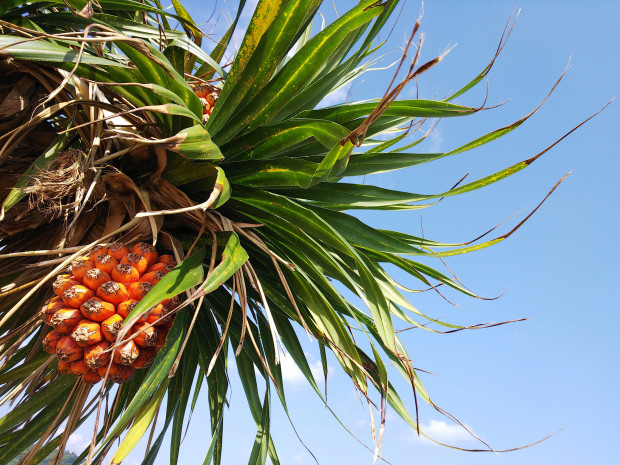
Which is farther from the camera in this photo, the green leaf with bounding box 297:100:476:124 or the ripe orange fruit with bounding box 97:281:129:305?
the green leaf with bounding box 297:100:476:124

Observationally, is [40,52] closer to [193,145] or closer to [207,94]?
[193,145]

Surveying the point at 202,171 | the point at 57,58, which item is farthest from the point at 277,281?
the point at 57,58

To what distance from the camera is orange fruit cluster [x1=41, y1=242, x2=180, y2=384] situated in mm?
1031

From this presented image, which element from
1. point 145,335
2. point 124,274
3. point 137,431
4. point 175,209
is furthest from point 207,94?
point 137,431

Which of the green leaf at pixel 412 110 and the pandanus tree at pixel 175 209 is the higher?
the green leaf at pixel 412 110

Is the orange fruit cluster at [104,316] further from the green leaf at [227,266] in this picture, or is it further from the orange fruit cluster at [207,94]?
the orange fruit cluster at [207,94]

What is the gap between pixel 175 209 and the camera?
1.27 meters

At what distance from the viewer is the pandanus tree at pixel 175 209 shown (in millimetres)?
1068

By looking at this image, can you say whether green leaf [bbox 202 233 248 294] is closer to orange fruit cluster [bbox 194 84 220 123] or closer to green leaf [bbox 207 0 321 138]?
green leaf [bbox 207 0 321 138]

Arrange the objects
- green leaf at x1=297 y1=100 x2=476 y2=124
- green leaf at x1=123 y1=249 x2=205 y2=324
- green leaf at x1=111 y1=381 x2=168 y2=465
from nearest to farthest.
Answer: green leaf at x1=123 y1=249 x2=205 y2=324
green leaf at x1=111 y1=381 x2=168 y2=465
green leaf at x1=297 y1=100 x2=476 y2=124

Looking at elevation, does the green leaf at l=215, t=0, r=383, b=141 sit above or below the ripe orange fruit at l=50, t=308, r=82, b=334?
above

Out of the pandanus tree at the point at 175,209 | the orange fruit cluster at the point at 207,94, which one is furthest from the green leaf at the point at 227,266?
the orange fruit cluster at the point at 207,94

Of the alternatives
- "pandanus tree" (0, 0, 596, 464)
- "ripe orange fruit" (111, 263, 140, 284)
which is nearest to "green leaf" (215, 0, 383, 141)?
"pandanus tree" (0, 0, 596, 464)

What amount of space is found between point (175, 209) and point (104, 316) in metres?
0.33
